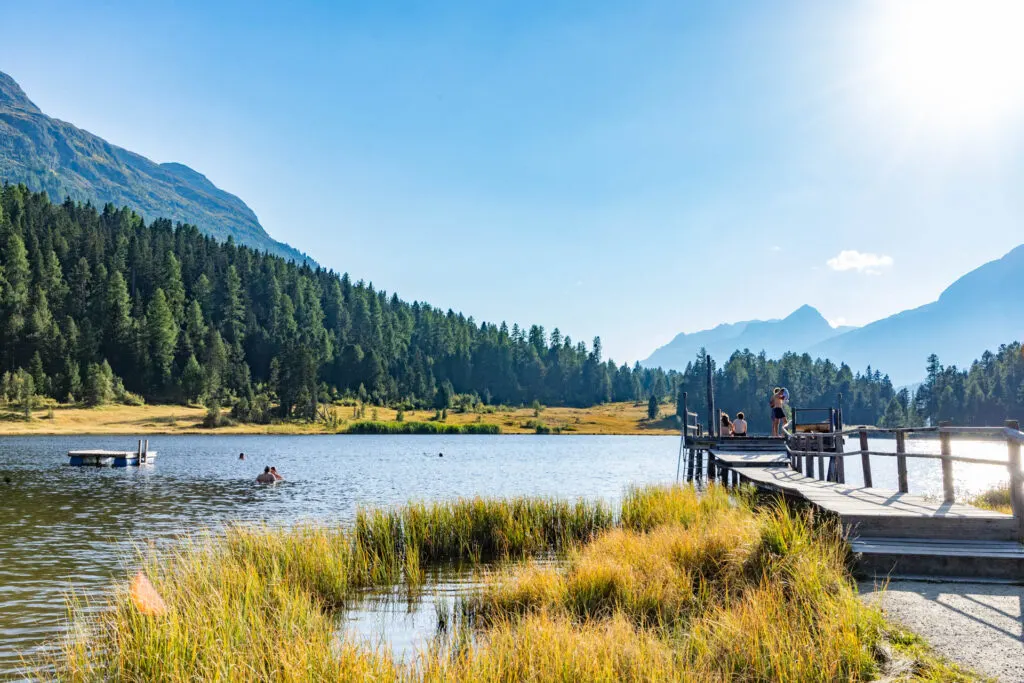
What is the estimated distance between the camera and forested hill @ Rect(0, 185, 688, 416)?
136 m

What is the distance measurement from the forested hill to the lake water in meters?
71.0

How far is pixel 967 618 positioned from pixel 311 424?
5168 inches

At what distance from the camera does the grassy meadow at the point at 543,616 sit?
673cm

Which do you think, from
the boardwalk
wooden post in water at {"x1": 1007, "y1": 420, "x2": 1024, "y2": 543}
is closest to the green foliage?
the boardwalk

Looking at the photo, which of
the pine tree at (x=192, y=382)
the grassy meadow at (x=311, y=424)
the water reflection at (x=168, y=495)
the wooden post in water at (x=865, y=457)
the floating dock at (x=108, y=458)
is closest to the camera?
the water reflection at (x=168, y=495)

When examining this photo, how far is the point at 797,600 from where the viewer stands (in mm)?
8477

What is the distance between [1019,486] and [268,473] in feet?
123

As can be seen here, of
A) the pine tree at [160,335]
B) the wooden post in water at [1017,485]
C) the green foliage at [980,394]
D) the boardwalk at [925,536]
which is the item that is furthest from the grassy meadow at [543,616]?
the green foliage at [980,394]

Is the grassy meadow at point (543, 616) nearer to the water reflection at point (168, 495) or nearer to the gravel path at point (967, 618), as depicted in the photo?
the gravel path at point (967, 618)

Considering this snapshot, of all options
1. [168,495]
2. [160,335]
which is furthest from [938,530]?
[160,335]

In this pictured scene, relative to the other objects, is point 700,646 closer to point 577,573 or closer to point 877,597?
point 877,597

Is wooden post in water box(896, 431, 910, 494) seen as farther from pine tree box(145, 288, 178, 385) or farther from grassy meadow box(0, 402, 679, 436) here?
pine tree box(145, 288, 178, 385)

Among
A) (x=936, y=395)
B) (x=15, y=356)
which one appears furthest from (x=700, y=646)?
(x=936, y=395)

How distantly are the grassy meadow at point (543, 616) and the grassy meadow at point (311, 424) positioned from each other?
109 metres
